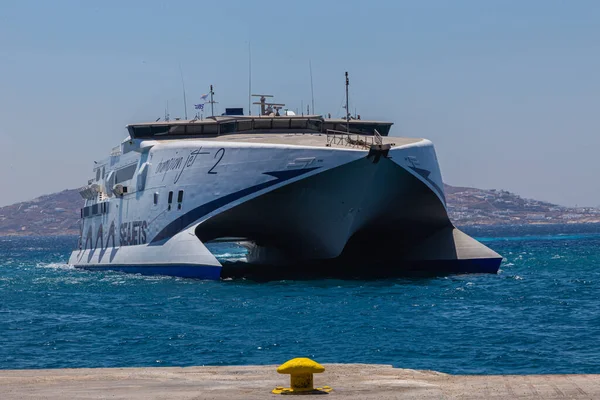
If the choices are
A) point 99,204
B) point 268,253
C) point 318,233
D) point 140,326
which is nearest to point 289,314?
point 140,326

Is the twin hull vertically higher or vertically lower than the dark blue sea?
higher

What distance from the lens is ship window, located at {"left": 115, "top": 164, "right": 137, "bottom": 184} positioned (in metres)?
46.6

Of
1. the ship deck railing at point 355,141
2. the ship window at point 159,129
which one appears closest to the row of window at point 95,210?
the ship window at point 159,129

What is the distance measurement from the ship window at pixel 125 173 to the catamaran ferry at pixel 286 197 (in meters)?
0.06

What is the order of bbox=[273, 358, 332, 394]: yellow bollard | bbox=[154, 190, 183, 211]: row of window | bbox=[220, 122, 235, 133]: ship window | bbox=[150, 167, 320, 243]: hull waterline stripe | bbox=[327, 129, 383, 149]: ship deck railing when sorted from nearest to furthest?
1. bbox=[273, 358, 332, 394]: yellow bollard
2. bbox=[150, 167, 320, 243]: hull waterline stripe
3. bbox=[327, 129, 383, 149]: ship deck railing
4. bbox=[154, 190, 183, 211]: row of window
5. bbox=[220, 122, 235, 133]: ship window

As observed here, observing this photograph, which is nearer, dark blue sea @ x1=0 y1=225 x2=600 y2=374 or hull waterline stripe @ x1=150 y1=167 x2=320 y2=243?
dark blue sea @ x1=0 y1=225 x2=600 y2=374

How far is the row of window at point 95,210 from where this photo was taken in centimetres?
5319

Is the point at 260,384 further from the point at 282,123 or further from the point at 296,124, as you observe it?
the point at 282,123

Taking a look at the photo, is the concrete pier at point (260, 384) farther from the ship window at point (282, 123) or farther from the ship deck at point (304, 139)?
the ship window at point (282, 123)

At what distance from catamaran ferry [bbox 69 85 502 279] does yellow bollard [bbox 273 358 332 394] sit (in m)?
22.7

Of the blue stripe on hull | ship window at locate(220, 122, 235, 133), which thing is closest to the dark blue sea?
the blue stripe on hull

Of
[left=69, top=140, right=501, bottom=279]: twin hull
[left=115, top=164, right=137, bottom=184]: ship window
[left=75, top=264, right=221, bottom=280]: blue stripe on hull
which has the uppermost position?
[left=115, top=164, right=137, bottom=184]: ship window

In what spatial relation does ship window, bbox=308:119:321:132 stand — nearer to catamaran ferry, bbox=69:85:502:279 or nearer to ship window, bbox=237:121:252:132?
catamaran ferry, bbox=69:85:502:279

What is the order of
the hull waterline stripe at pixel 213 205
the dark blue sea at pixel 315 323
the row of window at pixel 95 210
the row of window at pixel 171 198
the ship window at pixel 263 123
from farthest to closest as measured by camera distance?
the row of window at pixel 95 210 → the ship window at pixel 263 123 → the row of window at pixel 171 198 → the hull waterline stripe at pixel 213 205 → the dark blue sea at pixel 315 323
